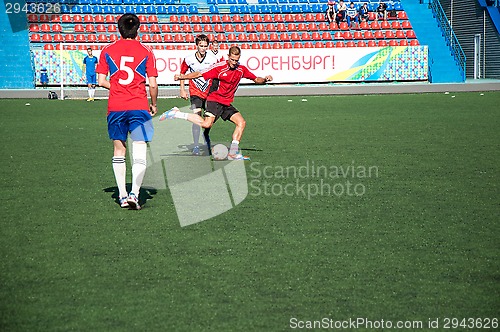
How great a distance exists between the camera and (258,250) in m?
6.46

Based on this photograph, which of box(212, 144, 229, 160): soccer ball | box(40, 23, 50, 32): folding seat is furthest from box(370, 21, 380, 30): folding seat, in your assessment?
box(212, 144, 229, 160): soccer ball

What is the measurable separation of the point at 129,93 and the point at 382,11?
39.7 m

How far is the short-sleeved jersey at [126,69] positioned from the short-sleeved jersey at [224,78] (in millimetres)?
4113

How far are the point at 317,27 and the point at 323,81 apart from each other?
5.55m

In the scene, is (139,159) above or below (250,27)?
above

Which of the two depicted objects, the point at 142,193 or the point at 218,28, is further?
the point at 218,28

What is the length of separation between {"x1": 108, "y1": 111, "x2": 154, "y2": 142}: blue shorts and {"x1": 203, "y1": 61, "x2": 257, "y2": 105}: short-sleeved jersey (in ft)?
13.5

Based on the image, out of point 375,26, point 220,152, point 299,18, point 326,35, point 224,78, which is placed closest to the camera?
point 220,152

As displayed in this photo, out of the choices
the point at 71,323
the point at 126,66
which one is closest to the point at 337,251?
the point at 71,323

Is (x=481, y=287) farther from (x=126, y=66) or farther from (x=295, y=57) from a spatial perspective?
(x=295, y=57)

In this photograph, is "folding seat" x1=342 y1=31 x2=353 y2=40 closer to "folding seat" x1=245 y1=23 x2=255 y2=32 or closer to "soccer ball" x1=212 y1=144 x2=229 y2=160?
"folding seat" x1=245 y1=23 x2=255 y2=32

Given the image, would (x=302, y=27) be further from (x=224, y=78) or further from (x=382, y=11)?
(x=224, y=78)

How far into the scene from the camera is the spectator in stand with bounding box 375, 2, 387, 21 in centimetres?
4619

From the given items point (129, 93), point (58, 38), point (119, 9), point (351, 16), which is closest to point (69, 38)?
point (58, 38)
